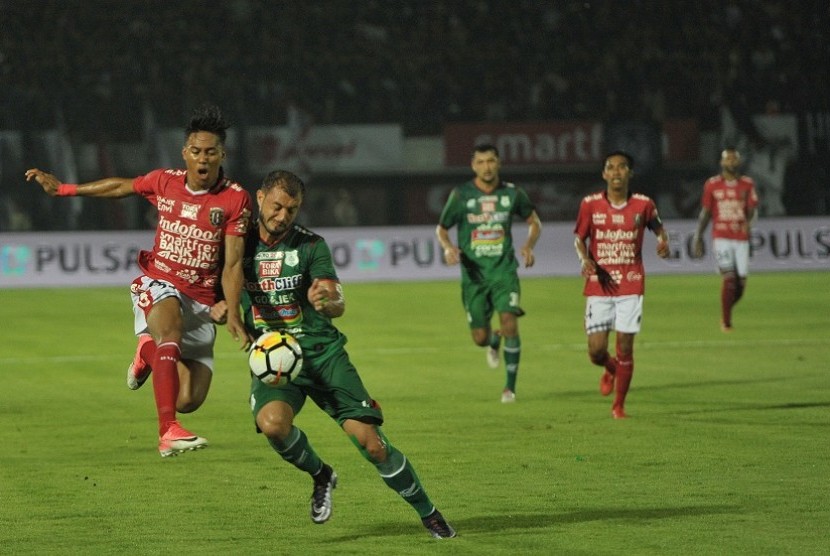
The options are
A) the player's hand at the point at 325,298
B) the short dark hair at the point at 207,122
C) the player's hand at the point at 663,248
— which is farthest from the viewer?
the player's hand at the point at 663,248

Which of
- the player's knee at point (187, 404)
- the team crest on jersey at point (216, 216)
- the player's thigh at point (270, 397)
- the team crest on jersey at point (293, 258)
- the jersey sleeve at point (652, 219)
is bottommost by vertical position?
the player's knee at point (187, 404)

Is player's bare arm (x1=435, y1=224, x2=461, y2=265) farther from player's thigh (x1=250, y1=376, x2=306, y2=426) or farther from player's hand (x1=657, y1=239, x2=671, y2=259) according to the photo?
player's thigh (x1=250, y1=376, x2=306, y2=426)

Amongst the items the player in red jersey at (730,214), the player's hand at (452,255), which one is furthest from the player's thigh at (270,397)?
the player in red jersey at (730,214)

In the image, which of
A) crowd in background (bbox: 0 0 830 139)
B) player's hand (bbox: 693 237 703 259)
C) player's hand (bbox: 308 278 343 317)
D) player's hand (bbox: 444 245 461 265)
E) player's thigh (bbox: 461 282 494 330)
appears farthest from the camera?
crowd in background (bbox: 0 0 830 139)

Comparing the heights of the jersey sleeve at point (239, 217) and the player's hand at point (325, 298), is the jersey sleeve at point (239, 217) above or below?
above

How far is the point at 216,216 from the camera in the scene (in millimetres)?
7883

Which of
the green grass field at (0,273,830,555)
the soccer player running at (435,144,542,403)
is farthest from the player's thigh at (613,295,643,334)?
the soccer player running at (435,144,542,403)

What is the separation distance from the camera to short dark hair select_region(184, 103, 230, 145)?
7613mm

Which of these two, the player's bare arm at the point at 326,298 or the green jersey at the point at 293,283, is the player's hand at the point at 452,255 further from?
the player's bare arm at the point at 326,298

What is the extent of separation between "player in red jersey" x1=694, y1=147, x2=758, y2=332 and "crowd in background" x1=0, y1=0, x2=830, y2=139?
1240 cm

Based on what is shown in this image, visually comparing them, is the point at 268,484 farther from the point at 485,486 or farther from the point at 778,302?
the point at 778,302

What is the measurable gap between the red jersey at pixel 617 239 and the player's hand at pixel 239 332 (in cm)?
464

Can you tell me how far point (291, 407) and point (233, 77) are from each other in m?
24.6

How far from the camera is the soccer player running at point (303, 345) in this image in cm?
663
